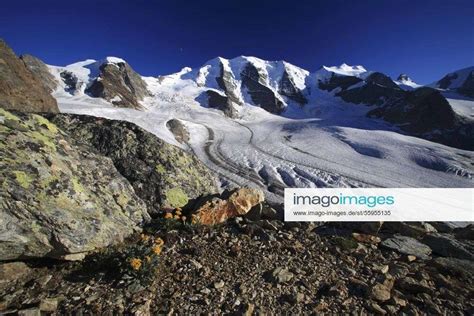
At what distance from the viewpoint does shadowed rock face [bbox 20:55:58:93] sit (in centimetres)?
8300

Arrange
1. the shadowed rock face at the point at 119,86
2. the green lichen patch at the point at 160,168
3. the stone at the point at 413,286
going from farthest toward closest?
1. the shadowed rock face at the point at 119,86
2. the green lichen patch at the point at 160,168
3. the stone at the point at 413,286

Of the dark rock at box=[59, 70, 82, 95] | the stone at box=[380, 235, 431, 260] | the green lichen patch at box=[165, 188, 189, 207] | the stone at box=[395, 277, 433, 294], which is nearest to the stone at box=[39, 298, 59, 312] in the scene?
the green lichen patch at box=[165, 188, 189, 207]

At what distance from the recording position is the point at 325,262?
5680mm

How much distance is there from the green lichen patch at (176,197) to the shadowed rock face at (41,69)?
90.3 metres

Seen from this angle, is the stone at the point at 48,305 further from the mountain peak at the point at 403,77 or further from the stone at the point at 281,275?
the mountain peak at the point at 403,77

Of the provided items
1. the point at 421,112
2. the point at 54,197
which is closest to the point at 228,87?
the point at 421,112

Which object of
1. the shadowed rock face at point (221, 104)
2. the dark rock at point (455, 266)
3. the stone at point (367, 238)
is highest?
the shadowed rock face at point (221, 104)

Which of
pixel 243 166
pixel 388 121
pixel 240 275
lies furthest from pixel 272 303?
pixel 388 121

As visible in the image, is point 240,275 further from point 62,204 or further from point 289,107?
point 289,107

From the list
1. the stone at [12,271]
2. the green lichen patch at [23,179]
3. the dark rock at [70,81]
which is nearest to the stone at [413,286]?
the stone at [12,271]

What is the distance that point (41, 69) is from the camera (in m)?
89.6

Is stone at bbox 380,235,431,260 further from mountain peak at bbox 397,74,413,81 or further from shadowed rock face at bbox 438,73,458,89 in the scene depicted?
mountain peak at bbox 397,74,413,81

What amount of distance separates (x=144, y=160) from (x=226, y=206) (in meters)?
2.66

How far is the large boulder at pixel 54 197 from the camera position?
14.3ft
